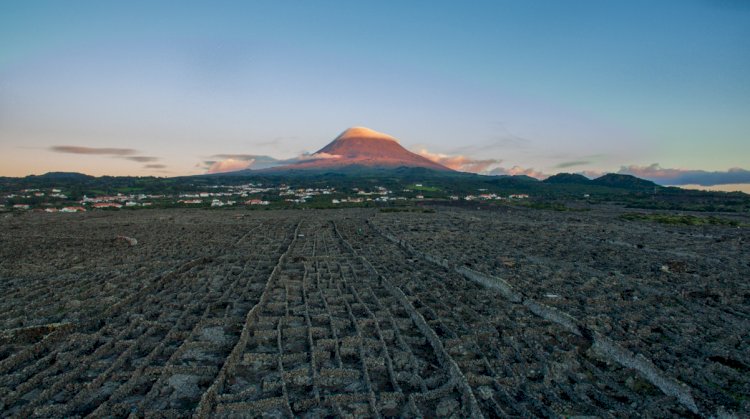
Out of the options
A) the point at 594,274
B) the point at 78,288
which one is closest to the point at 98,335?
the point at 78,288

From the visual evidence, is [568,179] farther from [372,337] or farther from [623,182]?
[372,337]

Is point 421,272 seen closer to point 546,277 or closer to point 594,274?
point 546,277

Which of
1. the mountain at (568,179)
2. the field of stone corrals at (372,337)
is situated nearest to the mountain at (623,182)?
the mountain at (568,179)

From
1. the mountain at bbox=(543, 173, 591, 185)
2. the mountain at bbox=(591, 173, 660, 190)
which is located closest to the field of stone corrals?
the mountain at bbox=(591, 173, 660, 190)

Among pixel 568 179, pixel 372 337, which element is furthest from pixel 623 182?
pixel 372 337

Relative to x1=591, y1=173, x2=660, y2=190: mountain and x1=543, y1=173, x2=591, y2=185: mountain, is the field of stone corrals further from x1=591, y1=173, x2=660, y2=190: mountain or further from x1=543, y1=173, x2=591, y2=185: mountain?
x1=543, y1=173, x2=591, y2=185: mountain
